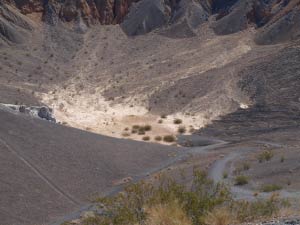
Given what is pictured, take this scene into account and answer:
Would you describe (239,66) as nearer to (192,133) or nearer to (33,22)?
(192,133)

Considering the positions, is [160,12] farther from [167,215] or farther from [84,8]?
[167,215]

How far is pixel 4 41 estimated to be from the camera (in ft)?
175

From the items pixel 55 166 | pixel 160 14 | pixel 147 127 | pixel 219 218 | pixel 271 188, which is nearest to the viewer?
pixel 219 218

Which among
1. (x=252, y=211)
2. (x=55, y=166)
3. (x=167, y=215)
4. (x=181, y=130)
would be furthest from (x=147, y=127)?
(x=167, y=215)

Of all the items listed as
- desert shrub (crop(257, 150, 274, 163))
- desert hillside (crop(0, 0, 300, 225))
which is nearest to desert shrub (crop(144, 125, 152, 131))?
desert hillside (crop(0, 0, 300, 225))

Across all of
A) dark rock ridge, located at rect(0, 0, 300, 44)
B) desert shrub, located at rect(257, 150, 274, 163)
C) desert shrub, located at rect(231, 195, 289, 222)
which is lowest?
desert shrub, located at rect(231, 195, 289, 222)

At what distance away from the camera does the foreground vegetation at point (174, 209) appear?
1048 centimetres

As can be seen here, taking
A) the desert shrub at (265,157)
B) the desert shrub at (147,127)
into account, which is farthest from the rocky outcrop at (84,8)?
the desert shrub at (265,157)

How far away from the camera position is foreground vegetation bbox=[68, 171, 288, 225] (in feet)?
34.4

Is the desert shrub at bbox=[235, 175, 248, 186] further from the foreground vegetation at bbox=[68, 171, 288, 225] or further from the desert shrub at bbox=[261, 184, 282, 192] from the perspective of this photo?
the foreground vegetation at bbox=[68, 171, 288, 225]

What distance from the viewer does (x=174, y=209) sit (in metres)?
10.5

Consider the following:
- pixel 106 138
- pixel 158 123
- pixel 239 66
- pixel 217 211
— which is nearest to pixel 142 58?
pixel 239 66

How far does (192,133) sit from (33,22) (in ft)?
90.4

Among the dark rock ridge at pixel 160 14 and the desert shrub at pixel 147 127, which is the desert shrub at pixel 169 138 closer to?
the desert shrub at pixel 147 127
